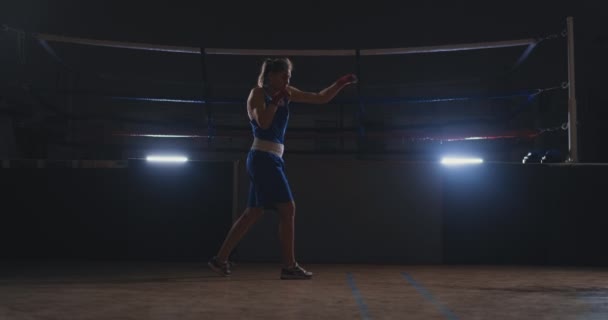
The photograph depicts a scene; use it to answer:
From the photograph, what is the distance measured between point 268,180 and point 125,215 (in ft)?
4.55

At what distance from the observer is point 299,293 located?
2.69m

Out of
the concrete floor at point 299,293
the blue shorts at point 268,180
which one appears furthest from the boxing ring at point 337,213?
the blue shorts at point 268,180

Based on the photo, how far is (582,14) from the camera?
721 centimetres

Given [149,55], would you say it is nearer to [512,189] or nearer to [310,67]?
[310,67]

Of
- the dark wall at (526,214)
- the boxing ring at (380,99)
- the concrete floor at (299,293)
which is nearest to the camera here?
the concrete floor at (299,293)

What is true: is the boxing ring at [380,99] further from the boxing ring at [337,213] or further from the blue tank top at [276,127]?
the blue tank top at [276,127]

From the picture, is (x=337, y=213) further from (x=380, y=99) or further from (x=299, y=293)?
(x=299, y=293)

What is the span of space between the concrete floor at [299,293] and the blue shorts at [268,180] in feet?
1.37

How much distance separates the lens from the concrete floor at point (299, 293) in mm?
2195

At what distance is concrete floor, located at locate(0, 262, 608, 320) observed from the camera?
2195 mm

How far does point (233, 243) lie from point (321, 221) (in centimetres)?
96

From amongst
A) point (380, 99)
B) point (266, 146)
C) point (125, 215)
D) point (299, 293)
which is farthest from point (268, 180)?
point (380, 99)

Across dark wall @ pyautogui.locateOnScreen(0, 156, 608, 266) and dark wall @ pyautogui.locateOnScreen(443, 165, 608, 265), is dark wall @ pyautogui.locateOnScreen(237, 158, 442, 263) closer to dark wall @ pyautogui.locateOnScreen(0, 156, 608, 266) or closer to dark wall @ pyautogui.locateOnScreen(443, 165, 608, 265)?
dark wall @ pyautogui.locateOnScreen(0, 156, 608, 266)

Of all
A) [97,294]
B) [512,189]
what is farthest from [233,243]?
[512,189]
